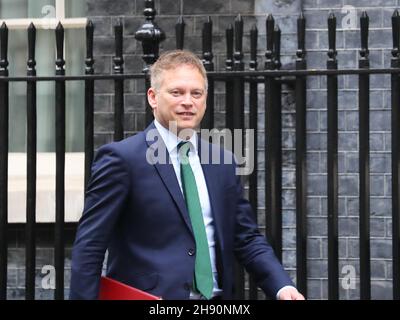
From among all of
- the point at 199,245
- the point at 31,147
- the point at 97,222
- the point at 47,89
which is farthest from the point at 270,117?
the point at 47,89

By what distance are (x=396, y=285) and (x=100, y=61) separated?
3.21 metres

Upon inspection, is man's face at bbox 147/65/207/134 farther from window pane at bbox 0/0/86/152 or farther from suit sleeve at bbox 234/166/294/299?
window pane at bbox 0/0/86/152

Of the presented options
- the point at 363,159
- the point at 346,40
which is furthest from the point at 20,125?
the point at 363,159

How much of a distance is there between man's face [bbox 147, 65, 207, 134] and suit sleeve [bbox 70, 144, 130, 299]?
0.26 m

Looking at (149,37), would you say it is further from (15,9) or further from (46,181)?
(15,9)

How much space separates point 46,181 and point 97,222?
399 centimetres

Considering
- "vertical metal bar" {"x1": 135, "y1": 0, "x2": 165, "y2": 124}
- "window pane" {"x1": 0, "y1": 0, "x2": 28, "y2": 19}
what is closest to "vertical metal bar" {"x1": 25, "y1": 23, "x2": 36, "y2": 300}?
"vertical metal bar" {"x1": 135, "y1": 0, "x2": 165, "y2": 124}

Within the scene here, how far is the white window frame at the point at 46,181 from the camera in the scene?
7898 millimetres

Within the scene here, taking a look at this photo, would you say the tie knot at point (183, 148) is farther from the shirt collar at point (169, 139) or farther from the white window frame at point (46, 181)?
the white window frame at point (46, 181)

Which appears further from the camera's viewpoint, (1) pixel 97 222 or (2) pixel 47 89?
(2) pixel 47 89

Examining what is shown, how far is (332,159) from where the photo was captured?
5.80 meters

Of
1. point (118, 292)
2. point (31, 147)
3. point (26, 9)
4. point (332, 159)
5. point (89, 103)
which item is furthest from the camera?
point (26, 9)

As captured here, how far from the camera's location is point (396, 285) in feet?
19.0

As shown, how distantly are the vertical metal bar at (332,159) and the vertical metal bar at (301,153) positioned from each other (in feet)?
0.44
